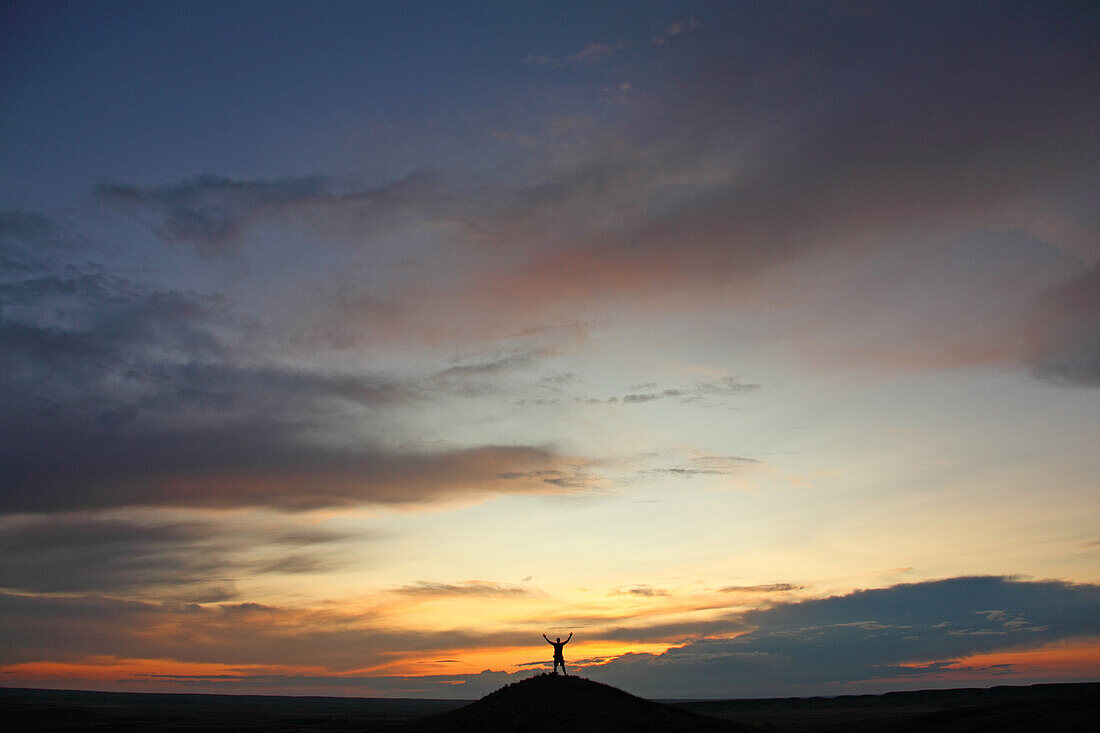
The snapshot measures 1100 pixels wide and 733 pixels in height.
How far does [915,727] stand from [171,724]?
348 feet

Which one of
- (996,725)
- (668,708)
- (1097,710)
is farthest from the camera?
(668,708)

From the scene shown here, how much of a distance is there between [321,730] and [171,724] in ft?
92.6

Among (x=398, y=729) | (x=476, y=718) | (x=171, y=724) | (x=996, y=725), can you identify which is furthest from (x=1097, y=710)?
(x=171, y=724)

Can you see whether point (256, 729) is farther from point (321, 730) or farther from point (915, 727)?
point (915, 727)

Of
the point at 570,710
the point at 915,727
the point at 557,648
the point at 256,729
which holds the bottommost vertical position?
the point at 256,729

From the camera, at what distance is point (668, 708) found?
55.5 meters

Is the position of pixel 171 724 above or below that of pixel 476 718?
below

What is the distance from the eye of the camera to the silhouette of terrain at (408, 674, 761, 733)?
4806cm

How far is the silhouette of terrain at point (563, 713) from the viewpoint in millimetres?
48062

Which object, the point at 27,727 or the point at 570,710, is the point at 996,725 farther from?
the point at 27,727

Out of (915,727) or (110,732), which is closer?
(915,727)

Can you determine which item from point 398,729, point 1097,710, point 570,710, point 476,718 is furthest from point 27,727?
point 1097,710

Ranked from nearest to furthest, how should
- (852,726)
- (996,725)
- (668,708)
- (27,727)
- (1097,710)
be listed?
(1097,710) → (996,725) → (668,708) → (852,726) → (27,727)

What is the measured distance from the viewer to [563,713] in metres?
49.0
